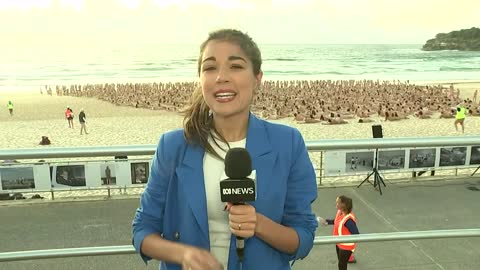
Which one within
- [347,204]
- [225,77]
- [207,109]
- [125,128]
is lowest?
[125,128]

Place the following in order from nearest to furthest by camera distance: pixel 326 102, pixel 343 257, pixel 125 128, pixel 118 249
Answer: pixel 118 249
pixel 343 257
pixel 125 128
pixel 326 102

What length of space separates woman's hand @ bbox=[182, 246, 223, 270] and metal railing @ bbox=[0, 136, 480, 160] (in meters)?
0.96

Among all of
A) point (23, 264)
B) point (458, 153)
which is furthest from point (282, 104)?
point (23, 264)

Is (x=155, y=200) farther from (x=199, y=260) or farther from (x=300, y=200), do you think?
(x=300, y=200)

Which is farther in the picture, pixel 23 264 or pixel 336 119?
pixel 336 119

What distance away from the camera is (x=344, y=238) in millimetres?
2631

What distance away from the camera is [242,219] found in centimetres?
138

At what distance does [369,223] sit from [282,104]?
30.1 m

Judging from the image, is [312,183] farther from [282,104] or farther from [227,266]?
[282,104]

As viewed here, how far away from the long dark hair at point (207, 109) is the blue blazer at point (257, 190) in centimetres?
4

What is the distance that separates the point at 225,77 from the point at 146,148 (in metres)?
0.90

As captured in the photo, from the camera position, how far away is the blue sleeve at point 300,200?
1650 millimetres

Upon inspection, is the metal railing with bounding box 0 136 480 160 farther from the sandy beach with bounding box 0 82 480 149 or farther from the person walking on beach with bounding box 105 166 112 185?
the sandy beach with bounding box 0 82 480 149

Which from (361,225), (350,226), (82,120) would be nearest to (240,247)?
(350,226)
